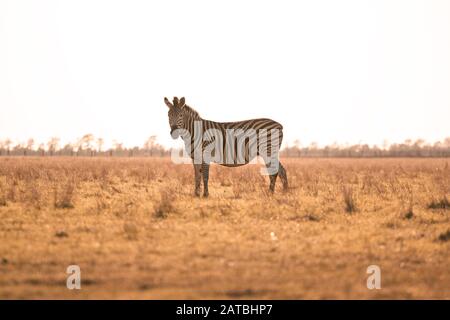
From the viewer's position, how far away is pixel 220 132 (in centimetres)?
1900

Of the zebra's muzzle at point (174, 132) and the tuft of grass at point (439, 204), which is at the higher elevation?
the zebra's muzzle at point (174, 132)

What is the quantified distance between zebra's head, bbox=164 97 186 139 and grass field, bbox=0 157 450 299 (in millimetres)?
2621

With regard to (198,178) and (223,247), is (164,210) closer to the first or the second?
(223,247)

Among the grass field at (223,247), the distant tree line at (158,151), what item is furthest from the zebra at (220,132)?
the distant tree line at (158,151)

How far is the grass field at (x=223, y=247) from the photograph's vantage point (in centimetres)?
641

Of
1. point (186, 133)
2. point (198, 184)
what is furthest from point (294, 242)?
point (186, 133)

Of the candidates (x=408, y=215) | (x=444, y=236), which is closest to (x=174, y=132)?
(x=408, y=215)

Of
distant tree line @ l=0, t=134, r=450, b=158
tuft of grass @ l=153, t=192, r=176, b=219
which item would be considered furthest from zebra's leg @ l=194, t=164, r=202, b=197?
distant tree line @ l=0, t=134, r=450, b=158

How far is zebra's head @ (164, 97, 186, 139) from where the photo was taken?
17.5 m

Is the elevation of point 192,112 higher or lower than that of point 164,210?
higher

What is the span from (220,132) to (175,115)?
210cm

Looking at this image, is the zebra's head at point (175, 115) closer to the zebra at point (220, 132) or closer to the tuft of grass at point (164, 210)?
the zebra at point (220, 132)

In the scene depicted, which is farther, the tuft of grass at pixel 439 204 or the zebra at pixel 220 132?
the zebra at pixel 220 132
